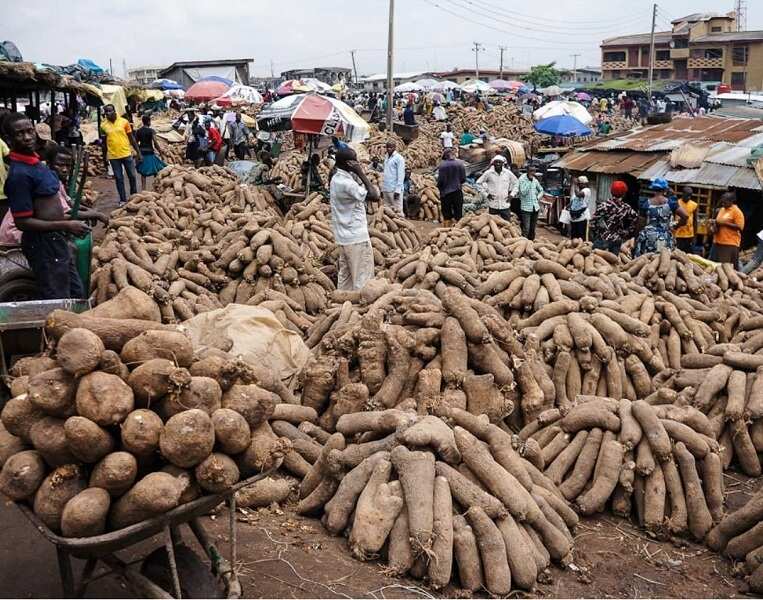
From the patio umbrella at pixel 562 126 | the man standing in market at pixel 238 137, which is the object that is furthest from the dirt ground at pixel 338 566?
the man standing in market at pixel 238 137

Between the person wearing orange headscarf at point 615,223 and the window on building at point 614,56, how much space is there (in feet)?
232

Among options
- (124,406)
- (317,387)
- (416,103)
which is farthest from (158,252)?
(416,103)

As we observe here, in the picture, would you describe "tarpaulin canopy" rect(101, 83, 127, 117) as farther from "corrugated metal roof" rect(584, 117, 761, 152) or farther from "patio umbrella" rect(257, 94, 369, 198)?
"corrugated metal roof" rect(584, 117, 761, 152)

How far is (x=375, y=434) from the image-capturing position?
533 centimetres

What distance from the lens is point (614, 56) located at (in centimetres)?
7612

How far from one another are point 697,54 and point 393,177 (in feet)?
199

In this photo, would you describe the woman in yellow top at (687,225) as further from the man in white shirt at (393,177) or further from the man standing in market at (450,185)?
the man in white shirt at (393,177)

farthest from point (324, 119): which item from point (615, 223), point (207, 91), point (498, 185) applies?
point (207, 91)

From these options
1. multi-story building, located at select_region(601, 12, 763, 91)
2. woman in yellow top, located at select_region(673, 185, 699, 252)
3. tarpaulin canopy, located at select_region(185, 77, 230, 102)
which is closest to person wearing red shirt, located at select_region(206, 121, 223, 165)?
tarpaulin canopy, located at select_region(185, 77, 230, 102)

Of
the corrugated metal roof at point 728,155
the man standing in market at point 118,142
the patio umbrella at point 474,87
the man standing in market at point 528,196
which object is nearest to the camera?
the man standing in market at point 528,196

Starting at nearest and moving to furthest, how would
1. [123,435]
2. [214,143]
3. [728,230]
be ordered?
[123,435] < [728,230] < [214,143]

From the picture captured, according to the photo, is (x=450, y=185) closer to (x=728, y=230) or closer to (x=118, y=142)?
(x=728, y=230)

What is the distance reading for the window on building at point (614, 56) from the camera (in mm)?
75438

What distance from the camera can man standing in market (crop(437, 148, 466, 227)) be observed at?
15000mm
